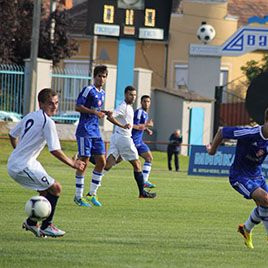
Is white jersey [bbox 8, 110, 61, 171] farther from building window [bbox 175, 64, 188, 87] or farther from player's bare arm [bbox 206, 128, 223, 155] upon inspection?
building window [bbox 175, 64, 188, 87]

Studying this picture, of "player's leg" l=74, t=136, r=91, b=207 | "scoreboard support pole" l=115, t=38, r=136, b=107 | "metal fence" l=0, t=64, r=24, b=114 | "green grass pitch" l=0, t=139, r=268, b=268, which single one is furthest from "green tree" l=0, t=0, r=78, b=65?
"player's leg" l=74, t=136, r=91, b=207

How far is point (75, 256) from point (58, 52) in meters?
39.2

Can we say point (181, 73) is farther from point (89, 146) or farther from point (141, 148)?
point (89, 146)

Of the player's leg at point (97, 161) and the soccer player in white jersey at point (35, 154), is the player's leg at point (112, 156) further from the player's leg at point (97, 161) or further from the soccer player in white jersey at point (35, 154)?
the soccer player in white jersey at point (35, 154)

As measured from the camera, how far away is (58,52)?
49844mm

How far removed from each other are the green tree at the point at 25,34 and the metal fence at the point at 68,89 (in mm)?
5224

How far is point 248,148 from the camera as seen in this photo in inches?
492

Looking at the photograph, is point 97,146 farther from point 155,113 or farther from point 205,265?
point 155,113

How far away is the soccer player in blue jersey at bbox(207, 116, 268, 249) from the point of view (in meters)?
12.4

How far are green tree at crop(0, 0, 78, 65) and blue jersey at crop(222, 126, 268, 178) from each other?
1299 inches

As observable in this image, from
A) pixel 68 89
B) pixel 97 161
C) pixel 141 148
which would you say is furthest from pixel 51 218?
pixel 68 89

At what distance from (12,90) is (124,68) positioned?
416 cm

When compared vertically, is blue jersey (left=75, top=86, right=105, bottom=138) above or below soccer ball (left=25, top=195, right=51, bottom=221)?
above

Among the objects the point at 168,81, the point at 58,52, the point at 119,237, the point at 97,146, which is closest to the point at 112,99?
the point at 58,52
